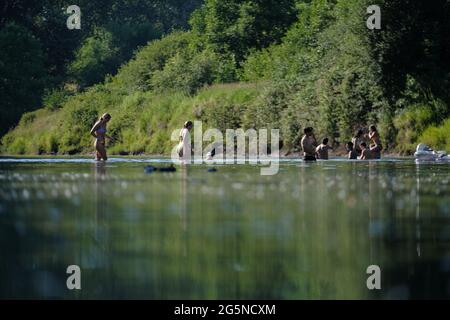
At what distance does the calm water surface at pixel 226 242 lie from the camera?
11.5m

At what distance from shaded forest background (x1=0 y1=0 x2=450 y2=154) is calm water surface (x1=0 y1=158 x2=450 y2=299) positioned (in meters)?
27.9

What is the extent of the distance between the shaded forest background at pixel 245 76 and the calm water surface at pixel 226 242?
2785 centimetres

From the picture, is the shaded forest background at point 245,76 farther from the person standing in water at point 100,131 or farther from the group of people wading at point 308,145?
the person standing in water at point 100,131

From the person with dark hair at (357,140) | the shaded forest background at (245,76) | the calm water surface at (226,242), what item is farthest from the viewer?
the shaded forest background at (245,76)

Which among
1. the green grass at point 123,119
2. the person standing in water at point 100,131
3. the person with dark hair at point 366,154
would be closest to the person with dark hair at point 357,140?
the person with dark hair at point 366,154

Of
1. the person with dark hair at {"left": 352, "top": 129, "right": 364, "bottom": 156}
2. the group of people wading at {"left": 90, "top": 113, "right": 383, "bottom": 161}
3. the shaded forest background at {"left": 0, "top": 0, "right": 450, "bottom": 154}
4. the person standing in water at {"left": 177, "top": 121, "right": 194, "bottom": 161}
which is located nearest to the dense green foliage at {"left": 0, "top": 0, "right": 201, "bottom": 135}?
the shaded forest background at {"left": 0, "top": 0, "right": 450, "bottom": 154}

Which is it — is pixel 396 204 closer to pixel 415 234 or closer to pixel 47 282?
pixel 415 234

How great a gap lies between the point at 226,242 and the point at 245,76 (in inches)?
2257

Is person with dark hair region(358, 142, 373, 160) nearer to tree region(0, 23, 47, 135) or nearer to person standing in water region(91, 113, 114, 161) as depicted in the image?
person standing in water region(91, 113, 114, 161)

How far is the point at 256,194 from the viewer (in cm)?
2336
